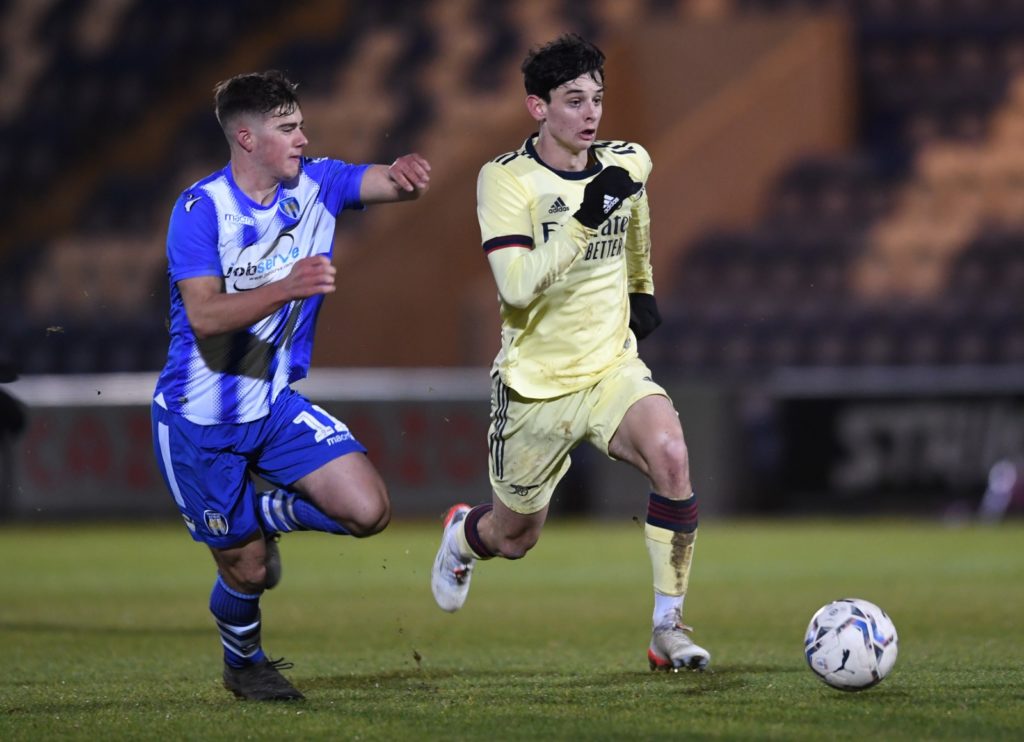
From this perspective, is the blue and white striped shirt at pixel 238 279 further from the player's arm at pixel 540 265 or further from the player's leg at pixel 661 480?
the player's leg at pixel 661 480

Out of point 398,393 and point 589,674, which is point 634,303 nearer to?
point 589,674

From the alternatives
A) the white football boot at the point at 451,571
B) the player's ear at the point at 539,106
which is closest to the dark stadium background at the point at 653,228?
the white football boot at the point at 451,571

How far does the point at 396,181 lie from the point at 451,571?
187 centimetres

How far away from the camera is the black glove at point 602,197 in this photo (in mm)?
5910

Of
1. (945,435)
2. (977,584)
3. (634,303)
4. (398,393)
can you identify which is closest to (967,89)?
(945,435)

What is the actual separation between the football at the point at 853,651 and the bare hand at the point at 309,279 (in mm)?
2026

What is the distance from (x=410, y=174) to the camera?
6031mm

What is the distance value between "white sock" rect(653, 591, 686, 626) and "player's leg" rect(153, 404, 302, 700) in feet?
4.66

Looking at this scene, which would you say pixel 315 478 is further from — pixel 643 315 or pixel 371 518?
pixel 643 315

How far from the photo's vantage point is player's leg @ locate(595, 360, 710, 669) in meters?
6.13

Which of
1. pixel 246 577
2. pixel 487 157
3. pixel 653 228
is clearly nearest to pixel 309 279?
pixel 246 577

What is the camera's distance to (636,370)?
6.45 m

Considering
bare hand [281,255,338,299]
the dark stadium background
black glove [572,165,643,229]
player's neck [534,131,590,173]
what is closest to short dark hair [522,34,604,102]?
player's neck [534,131,590,173]

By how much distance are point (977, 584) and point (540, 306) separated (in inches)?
180
